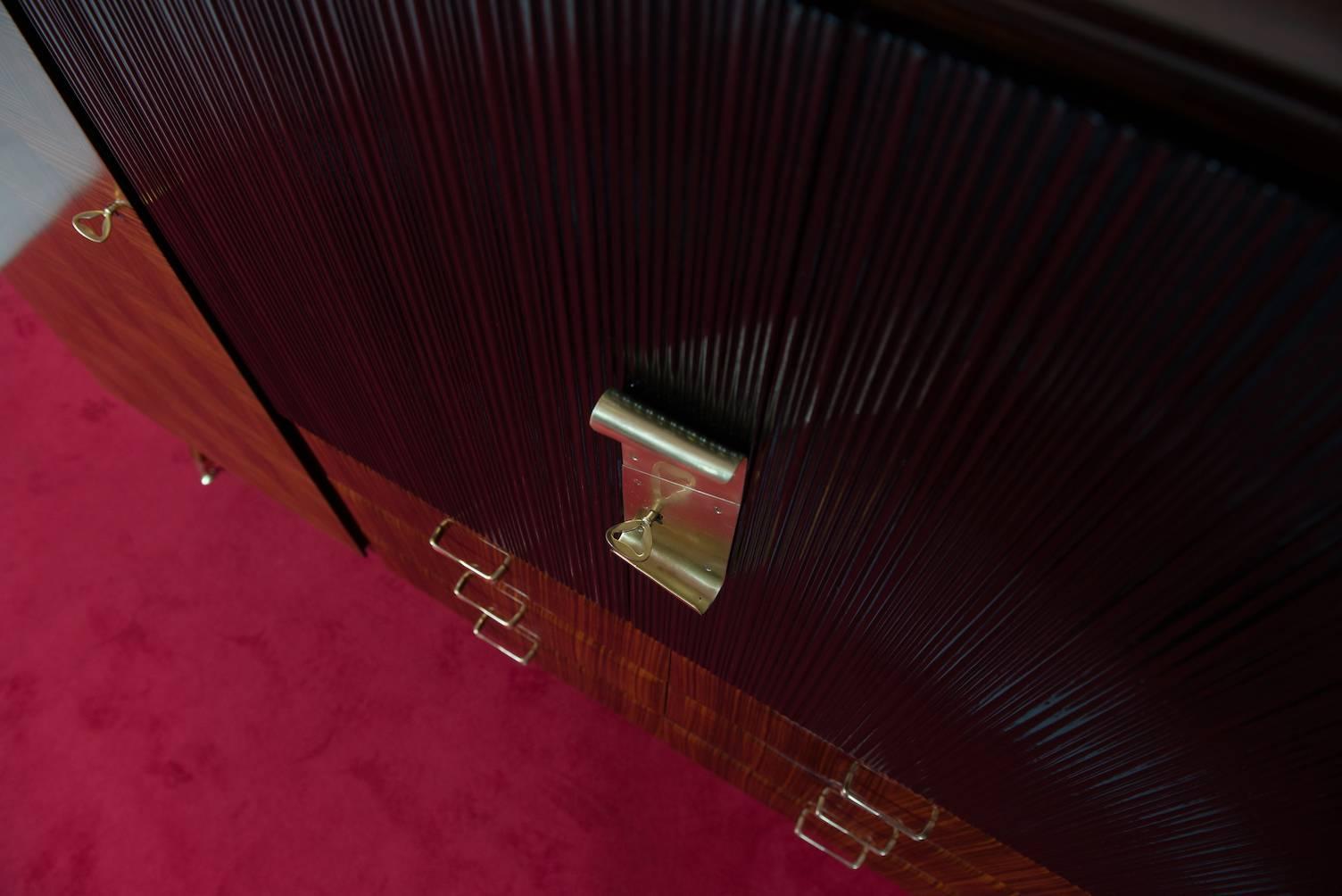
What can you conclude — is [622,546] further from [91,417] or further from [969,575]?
[91,417]

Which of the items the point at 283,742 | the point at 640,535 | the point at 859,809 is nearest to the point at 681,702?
the point at 859,809

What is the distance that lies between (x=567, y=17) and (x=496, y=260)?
17cm

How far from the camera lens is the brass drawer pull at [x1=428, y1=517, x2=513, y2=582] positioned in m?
0.92

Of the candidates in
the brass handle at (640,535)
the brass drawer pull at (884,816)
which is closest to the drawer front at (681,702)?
the brass drawer pull at (884,816)

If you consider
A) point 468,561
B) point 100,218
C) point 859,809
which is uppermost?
point 100,218

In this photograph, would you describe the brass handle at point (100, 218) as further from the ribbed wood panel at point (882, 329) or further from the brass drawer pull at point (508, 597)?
the brass drawer pull at point (508, 597)

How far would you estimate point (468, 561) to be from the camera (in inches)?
40.3

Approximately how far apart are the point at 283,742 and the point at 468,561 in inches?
20.4

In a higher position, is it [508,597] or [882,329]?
[882,329]

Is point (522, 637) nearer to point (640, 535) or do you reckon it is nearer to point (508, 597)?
point (508, 597)

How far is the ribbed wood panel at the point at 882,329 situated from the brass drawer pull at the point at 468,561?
245mm

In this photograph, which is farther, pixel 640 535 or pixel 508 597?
pixel 508 597

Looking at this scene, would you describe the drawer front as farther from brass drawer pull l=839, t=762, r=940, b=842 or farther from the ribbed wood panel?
the ribbed wood panel

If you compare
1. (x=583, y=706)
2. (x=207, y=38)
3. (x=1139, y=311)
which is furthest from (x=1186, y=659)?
(x=583, y=706)
